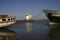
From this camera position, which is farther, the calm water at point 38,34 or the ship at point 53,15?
the ship at point 53,15

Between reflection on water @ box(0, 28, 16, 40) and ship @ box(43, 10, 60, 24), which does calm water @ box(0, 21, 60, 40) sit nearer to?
reflection on water @ box(0, 28, 16, 40)

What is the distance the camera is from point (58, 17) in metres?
59.4

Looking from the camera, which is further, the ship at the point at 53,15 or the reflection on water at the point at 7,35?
the ship at the point at 53,15

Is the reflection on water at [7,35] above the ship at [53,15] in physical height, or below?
below

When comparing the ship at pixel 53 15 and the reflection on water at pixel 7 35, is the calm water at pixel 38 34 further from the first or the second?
the ship at pixel 53 15

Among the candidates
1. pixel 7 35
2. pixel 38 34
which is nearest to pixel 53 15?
pixel 38 34

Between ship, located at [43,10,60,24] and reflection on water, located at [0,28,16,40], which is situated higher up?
ship, located at [43,10,60,24]

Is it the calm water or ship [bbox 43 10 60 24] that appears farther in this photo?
ship [bbox 43 10 60 24]

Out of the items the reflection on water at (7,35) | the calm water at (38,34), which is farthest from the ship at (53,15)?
the reflection on water at (7,35)

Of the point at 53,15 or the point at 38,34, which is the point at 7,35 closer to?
the point at 38,34

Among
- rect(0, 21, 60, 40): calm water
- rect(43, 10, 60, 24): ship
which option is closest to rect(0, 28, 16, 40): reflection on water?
rect(0, 21, 60, 40): calm water

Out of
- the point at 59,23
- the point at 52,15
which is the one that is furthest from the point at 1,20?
the point at 59,23

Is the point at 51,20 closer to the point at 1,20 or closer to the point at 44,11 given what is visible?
the point at 44,11

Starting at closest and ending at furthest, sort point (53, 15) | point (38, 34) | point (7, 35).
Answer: point (7, 35)
point (38, 34)
point (53, 15)
